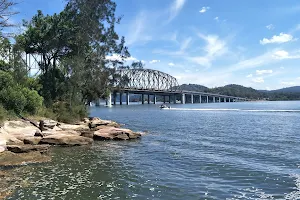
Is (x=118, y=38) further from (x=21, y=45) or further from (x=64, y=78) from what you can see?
(x=21, y=45)

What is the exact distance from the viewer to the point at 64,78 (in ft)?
153

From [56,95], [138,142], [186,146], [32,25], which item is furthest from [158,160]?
[32,25]

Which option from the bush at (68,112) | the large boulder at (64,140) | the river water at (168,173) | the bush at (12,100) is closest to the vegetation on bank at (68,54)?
the bush at (68,112)

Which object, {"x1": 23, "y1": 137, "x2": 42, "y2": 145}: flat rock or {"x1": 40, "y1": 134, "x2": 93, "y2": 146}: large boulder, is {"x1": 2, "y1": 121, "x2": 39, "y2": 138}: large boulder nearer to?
{"x1": 23, "y1": 137, "x2": 42, "y2": 145}: flat rock

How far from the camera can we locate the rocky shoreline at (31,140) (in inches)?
690

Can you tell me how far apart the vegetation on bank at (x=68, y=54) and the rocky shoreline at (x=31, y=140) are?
806cm

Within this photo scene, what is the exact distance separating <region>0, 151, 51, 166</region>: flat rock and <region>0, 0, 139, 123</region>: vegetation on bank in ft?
66.3

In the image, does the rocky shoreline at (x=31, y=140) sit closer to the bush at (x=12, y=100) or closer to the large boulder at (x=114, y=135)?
the large boulder at (x=114, y=135)

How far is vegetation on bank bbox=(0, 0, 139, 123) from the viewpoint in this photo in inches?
1644

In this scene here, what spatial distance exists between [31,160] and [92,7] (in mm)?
33459

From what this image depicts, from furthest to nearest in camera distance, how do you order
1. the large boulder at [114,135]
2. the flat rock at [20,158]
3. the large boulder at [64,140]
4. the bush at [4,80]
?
the bush at [4,80]
the large boulder at [114,135]
the large boulder at [64,140]
the flat rock at [20,158]

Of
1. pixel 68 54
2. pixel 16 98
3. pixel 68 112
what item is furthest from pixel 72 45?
pixel 16 98

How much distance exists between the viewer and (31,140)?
23688 millimetres

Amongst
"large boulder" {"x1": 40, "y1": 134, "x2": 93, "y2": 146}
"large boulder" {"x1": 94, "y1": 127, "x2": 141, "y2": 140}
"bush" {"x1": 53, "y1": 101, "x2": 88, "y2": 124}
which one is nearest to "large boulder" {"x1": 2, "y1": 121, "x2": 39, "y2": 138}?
"large boulder" {"x1": 40, "y1": 134, "x2": 93, "y2": 146}
